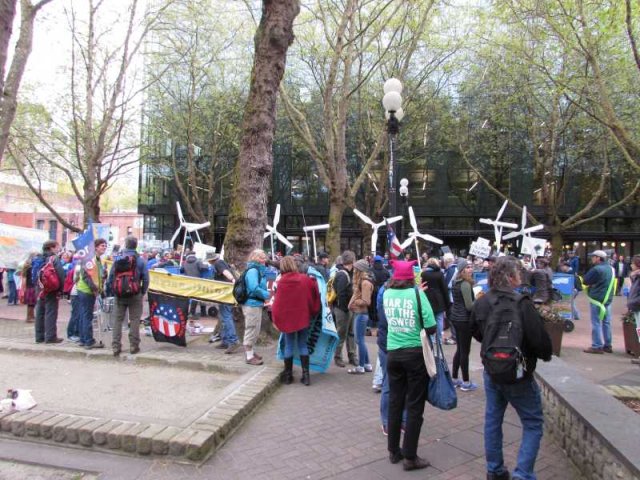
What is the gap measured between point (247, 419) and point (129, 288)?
10.5 ft

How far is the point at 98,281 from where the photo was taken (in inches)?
296

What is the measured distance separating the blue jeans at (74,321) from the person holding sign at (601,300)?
9578 mm

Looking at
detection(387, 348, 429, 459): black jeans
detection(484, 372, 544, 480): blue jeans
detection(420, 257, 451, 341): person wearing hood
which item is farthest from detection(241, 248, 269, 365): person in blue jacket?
detection(484, 372, 544, 480): blue jeans

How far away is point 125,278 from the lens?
6.85 metres

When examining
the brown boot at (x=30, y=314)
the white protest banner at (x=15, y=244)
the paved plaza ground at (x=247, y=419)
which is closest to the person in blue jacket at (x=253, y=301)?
the paved plaza ground at (x=247, y=419)

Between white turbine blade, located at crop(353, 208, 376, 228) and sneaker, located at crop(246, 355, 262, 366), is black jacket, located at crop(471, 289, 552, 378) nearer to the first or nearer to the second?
sneaker, located at crop(246, 355, 262, 366)

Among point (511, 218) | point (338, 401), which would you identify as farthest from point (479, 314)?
point (511, 218)

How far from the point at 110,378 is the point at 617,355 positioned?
28.9ft

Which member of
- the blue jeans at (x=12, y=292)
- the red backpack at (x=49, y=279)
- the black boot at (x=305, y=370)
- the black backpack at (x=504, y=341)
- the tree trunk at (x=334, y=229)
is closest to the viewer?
the black backpack at (x=504, y=341)

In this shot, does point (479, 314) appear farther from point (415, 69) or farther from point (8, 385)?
point (415, 69)

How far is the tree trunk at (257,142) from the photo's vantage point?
7.91 meters

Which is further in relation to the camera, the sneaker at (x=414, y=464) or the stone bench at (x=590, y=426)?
the sneaker at (x=414, y=464)

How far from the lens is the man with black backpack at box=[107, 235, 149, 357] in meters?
6.84

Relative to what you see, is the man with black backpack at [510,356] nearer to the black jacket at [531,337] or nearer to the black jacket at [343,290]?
the black jacket at [531,337]
